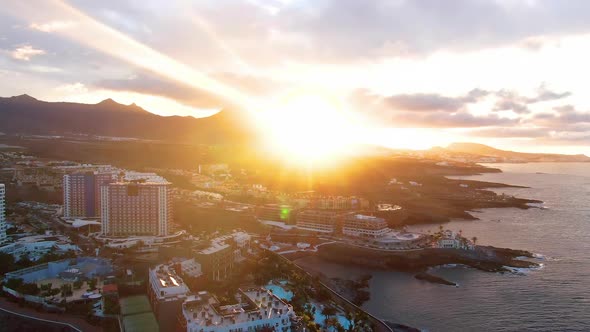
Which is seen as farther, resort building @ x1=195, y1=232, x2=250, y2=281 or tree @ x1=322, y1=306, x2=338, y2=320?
resort building @ x1=195, y1=232, x2=250, y2=281

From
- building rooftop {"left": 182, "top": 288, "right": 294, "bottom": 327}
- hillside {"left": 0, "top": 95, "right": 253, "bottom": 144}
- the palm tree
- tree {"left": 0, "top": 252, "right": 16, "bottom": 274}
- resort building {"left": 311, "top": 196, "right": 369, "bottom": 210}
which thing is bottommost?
the palm tree

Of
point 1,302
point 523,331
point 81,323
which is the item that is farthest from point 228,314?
point 523,331

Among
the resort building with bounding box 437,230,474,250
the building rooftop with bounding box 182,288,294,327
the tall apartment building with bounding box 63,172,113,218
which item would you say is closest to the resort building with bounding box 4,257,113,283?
the building rooftop with bounding box 182,288,294,327

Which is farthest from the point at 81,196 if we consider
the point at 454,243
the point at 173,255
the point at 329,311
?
the point at 454,243

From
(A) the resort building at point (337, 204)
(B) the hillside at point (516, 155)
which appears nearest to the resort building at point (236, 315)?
(A) the resort building at point (337, 204)

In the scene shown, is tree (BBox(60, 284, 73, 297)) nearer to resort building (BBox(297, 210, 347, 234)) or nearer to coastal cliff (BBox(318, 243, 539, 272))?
coastal cliff (BBox(318, 243, 539, 272))

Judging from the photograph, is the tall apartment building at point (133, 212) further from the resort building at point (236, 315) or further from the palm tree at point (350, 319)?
the palm tree at point (350, 319)

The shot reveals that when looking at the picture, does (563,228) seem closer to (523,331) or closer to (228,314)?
(523,331)
